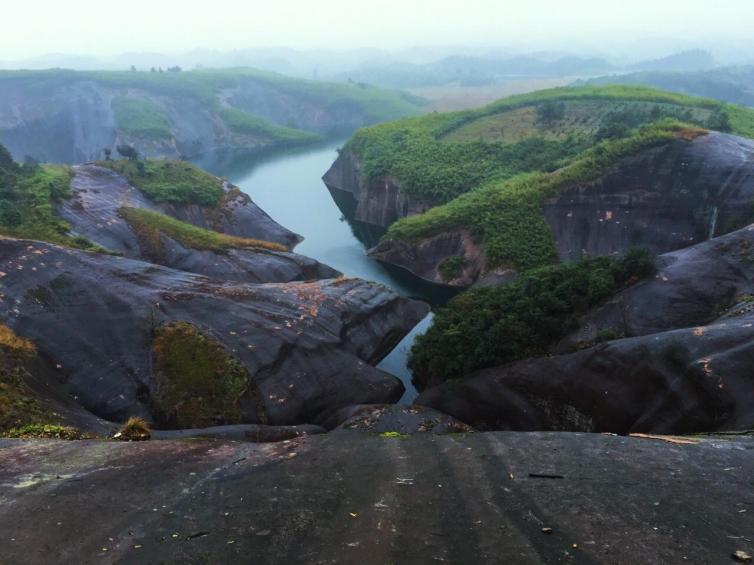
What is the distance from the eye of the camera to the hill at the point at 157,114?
138 m

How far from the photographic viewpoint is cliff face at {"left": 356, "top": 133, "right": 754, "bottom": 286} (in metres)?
52.9

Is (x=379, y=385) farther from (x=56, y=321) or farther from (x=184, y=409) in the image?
(x=56, y=321)

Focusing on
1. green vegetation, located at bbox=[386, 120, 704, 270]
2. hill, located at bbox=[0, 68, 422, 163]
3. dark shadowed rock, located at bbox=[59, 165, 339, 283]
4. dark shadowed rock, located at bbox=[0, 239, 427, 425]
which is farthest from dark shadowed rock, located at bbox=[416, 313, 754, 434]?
hill, located at bbox=[0, 68, 422, 163]

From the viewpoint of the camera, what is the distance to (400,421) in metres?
31.0

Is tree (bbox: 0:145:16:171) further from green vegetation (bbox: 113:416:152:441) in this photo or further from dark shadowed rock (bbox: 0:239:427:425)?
green vegetation (bbox: 113:416:152:441)

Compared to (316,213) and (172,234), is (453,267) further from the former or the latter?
(316,213)

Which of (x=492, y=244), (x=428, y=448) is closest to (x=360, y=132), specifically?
(x=492, y=244)

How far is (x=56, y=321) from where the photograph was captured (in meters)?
33.8

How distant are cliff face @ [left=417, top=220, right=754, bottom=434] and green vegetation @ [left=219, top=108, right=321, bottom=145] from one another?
134m

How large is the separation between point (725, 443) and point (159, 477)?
59.4 ft

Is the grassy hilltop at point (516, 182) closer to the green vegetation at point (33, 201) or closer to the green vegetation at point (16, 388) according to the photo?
the green vegetation at point (16, 388)

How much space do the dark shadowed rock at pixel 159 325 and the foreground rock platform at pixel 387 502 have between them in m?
13.9

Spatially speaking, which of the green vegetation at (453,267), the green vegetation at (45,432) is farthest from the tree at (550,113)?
the green vegetation at (45,432)

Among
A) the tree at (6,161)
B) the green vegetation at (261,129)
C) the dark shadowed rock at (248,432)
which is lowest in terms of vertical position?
the dark shadowed rock at (248,432)
